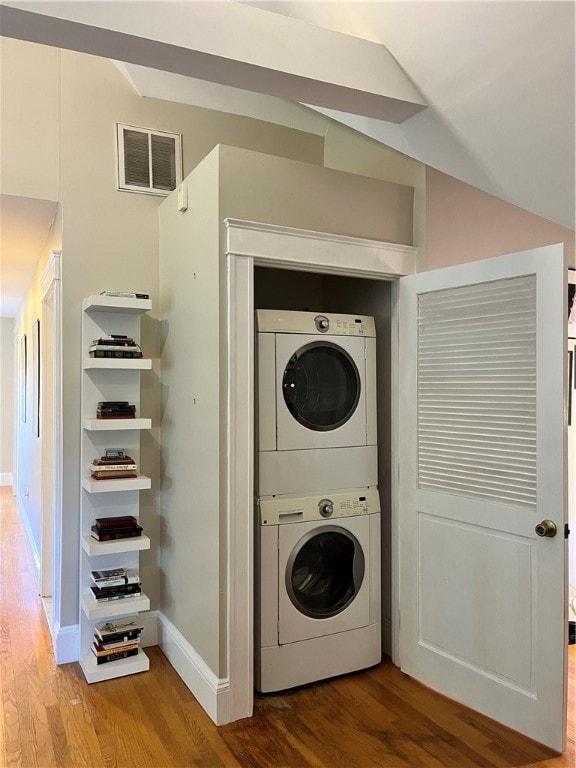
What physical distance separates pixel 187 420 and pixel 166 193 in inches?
51.5

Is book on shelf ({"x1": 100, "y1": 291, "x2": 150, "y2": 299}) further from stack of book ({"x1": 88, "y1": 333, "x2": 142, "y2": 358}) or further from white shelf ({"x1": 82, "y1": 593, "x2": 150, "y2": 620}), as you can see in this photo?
white shelf ({"x1": 82, "y1": 593, "x2": 150, "y2": 620})

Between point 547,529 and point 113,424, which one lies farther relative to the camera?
point 113,424

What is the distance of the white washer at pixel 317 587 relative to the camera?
8.90ft

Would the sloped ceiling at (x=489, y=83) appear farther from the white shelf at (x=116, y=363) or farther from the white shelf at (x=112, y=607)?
the white shelf at (x=112, y=607)

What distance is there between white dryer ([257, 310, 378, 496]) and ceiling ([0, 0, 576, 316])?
907mm

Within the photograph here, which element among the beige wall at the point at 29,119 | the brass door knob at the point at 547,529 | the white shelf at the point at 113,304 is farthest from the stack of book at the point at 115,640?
the beige wall at the point at 29,119

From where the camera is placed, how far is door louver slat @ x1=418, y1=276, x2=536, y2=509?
2.36m

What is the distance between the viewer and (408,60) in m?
2.24

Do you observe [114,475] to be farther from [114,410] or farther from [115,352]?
[115,352]

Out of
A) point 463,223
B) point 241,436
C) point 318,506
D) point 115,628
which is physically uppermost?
point 463,223

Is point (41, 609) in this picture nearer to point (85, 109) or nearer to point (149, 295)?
point (149, 295)

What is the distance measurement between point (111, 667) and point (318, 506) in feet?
4.19

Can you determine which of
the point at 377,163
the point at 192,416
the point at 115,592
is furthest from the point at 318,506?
the point at 377,163

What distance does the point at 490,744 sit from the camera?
2.32 meters
